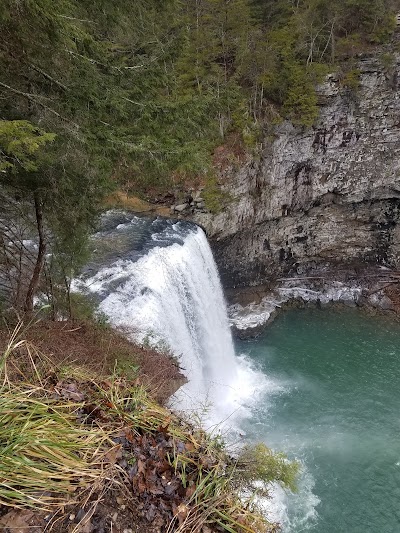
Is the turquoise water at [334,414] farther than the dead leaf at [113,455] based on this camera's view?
Yes

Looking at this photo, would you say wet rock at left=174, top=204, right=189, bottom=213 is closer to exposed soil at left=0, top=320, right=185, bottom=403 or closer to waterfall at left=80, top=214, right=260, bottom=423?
waterfall at left=80, top=214, right=260, bottom=423

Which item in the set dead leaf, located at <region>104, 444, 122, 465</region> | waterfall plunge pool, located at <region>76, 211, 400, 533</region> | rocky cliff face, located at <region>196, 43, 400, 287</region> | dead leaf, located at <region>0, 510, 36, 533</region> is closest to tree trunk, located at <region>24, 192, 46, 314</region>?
waterfall plunge pool, located at <region>76, 211, 400, 533</region>

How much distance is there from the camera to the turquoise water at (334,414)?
11.0 m

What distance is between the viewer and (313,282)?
925 inches

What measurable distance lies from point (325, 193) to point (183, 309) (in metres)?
13.0

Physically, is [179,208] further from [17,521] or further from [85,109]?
[17,521]

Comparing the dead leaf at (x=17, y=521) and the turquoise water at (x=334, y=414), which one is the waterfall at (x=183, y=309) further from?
the dead leaf at (x=17, y=521)

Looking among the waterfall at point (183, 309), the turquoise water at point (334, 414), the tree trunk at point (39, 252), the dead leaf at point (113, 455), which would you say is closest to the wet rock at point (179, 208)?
the waterfall at point (183, 309)

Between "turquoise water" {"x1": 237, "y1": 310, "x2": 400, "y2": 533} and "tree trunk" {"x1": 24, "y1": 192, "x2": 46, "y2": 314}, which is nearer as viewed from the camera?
"tree trunk" {"x1": 24, "y1": 192, "x2": 46, "y2": 314}

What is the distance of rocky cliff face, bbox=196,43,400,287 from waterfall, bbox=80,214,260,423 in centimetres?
367

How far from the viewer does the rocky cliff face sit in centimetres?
2028

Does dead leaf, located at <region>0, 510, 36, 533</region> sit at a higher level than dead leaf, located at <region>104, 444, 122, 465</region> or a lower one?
higher

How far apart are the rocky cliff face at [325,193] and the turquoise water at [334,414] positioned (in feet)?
14.7

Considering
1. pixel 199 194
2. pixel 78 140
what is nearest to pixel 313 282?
pixel 199 194
